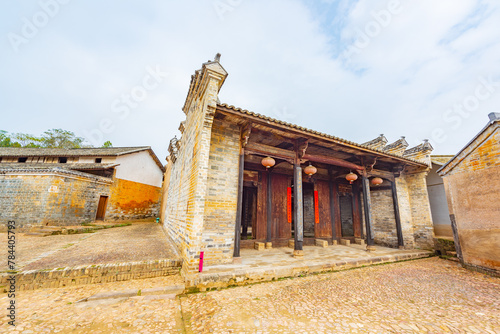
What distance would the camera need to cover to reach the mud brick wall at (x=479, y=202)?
17.1 feet

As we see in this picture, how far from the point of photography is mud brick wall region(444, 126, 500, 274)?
206 inches

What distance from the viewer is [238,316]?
116 inches

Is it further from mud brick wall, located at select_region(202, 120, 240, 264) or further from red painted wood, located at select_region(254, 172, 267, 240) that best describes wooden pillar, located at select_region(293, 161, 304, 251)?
mud brick wall, located at select_region(202, 120, 240, 264)

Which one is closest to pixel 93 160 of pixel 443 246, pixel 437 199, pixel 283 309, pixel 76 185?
pixel 76 185

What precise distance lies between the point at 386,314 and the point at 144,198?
64.5ft

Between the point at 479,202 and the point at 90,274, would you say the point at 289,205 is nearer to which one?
the point at 479,202

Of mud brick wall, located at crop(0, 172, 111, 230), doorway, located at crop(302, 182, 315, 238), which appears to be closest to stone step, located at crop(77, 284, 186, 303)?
doorway, located at crop(302, 182, 315, 238)

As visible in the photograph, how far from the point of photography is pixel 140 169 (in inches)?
741

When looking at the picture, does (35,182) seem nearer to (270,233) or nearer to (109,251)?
(109,251)

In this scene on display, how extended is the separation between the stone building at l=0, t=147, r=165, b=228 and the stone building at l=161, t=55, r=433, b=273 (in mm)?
8146

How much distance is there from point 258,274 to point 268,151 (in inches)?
137

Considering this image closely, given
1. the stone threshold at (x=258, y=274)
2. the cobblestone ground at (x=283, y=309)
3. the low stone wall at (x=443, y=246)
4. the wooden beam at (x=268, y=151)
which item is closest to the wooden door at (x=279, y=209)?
the wooden beam at (x=268, y=151)

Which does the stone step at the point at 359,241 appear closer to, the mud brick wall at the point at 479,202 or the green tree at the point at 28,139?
the mud brick wall at the point at 479,202

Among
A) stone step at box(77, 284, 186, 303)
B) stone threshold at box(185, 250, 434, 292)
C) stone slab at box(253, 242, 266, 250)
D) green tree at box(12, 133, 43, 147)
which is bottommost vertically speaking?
stone step at box(77, 284, 186, 303)
